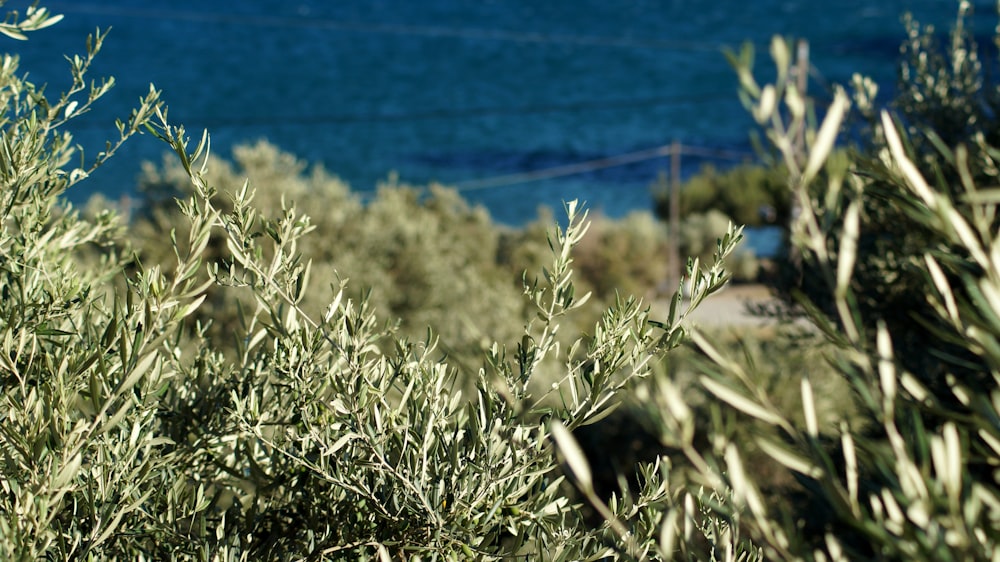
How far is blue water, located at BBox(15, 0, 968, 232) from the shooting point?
31.4 m

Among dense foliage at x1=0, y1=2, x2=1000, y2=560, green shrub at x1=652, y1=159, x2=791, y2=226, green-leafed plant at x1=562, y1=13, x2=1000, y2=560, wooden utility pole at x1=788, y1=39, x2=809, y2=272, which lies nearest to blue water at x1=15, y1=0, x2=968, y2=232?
green shrub at x1=652, y1=159, x2=791, y2=226

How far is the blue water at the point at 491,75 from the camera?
3136cm

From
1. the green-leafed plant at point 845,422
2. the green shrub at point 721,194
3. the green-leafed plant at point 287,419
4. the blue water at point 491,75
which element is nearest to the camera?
the green-leafed plant at point 845,422

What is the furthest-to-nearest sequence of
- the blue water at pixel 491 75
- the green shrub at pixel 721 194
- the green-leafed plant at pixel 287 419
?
1. the green shrub at pixel 721 194
2. the blue water at pixel 491 75
3. the green-leafed plant at pixel 287 419

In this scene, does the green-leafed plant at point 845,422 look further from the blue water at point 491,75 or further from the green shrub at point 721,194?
the green shrub at point 721,194

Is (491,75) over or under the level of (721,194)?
over

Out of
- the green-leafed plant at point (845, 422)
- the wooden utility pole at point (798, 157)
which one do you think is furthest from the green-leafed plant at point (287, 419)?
the green-leafed plant at point (845, 422)

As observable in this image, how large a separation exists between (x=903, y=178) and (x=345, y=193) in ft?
50.1

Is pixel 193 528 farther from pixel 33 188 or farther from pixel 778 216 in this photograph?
pixel 778 216

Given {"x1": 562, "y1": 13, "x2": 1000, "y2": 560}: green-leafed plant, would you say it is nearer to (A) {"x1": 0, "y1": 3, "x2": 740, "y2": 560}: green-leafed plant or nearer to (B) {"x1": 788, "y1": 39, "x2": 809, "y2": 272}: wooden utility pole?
(B) {"x1": 788, "y1": 39, "x2": 809, "y2": 272}: wooden utility pole

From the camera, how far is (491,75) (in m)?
36.6

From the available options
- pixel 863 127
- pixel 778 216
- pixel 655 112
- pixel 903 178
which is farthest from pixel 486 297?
pixel 655 112

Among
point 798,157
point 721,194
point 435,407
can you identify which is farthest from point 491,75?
point 798,157

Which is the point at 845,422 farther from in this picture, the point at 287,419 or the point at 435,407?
the point at 287,419
